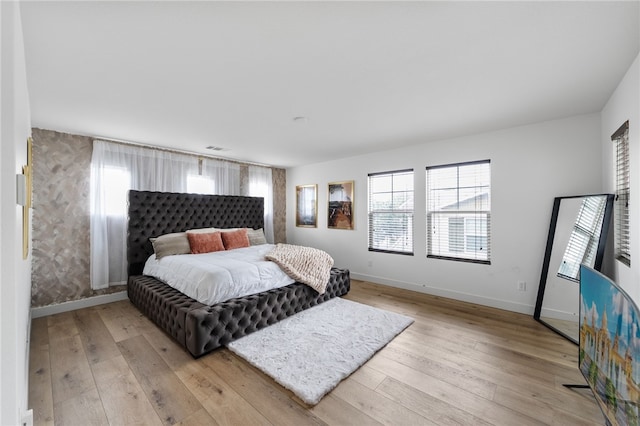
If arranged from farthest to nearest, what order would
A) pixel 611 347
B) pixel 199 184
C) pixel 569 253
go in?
pixel 199 184, pixel 569 253, pixel 611 347

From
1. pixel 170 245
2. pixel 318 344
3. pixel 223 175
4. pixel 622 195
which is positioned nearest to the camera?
pixel 622 195

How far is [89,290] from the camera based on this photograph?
3.70m

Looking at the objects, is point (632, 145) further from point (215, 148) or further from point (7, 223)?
point (215, 148)

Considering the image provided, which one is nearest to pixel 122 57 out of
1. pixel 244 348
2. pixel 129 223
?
pixel 244 348

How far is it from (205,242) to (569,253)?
465 cm

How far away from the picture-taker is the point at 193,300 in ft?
9.16

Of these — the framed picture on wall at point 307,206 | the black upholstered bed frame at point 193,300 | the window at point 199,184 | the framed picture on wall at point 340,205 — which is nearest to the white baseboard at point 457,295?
the black upholstered bed frame at point 193,300

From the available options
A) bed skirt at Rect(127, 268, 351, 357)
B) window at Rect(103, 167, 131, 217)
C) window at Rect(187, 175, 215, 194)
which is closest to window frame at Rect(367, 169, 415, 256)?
bed skirt at Rect(127, 268, 351, 357)

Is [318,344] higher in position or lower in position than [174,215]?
lower

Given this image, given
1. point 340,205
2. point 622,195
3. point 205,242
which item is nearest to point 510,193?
point 622,195

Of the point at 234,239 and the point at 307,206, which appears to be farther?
the point at 307,206

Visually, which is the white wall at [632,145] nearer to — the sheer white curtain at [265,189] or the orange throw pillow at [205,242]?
the orange throw pillow at [205,242]

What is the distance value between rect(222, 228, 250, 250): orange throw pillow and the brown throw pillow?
0.57m

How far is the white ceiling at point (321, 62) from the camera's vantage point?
1441 millimetres
